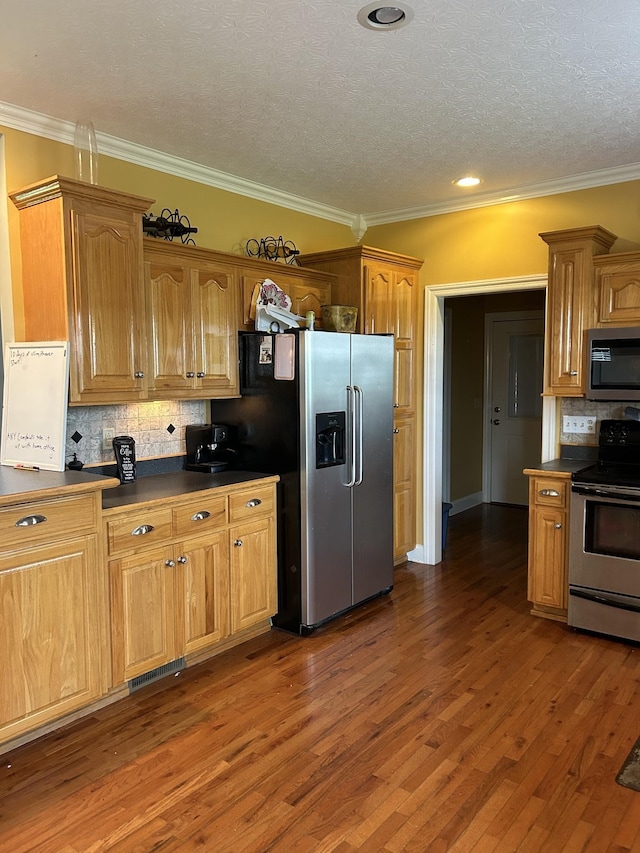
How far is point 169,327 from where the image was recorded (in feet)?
11.0

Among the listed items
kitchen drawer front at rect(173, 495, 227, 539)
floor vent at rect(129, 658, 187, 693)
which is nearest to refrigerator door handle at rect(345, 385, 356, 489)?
kitchen drawer front at rect(173, 495, 227, 539)

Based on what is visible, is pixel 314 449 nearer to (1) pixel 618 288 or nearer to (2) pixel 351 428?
(2) pixel 351 428

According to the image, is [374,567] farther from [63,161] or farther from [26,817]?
[63,161]

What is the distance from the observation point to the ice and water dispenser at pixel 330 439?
3.58 metres

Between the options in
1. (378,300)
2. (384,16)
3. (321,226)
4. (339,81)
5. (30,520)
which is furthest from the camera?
(321,226)

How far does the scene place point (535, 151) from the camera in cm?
360

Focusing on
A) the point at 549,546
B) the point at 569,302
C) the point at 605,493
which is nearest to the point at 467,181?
the point at 569,302

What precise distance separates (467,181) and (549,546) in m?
2.34

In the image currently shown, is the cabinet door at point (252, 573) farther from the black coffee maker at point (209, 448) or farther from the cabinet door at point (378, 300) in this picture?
the cabinet door at point (378, 300)

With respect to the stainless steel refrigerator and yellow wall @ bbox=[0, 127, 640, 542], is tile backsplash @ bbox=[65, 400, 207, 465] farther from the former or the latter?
yellow wall @ bbox=[0, 127, 640, 542]

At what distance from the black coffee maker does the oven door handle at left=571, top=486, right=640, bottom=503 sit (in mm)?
1949

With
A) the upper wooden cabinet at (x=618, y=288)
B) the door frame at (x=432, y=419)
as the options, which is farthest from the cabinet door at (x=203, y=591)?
the upper wooden cabinet at (x=618, y=288)

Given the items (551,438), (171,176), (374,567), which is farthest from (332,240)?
(374,567)

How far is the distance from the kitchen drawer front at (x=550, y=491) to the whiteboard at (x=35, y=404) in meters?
2.60
